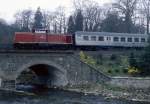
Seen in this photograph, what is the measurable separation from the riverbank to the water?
1.57 m

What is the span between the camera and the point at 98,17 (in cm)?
8631

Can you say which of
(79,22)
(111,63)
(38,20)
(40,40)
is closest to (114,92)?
(111,63)

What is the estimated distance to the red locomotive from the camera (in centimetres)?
5419

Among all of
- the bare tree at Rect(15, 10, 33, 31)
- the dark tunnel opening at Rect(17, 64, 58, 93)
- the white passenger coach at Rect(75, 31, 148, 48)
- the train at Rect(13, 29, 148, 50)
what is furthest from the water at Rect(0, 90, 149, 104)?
the bare tree at Rect(15, 10, 33, 31)

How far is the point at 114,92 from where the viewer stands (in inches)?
1781

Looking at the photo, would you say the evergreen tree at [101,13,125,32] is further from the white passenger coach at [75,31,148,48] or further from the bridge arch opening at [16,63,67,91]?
the bridge arch opening at [16,63,67,91]

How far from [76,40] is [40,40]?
6.04 meters

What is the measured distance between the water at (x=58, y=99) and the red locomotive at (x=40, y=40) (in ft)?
36.0

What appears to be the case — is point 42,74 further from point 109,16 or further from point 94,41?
point 109,16

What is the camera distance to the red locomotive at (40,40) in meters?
54.2

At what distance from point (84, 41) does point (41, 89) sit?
12385 mm

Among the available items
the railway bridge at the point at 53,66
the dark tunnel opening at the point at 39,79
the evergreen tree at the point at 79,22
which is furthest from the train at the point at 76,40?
the evergreen tree at the point at 79,22

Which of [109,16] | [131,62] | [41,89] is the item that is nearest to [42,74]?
[41,89]

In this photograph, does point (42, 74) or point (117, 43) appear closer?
point (42, 74)
